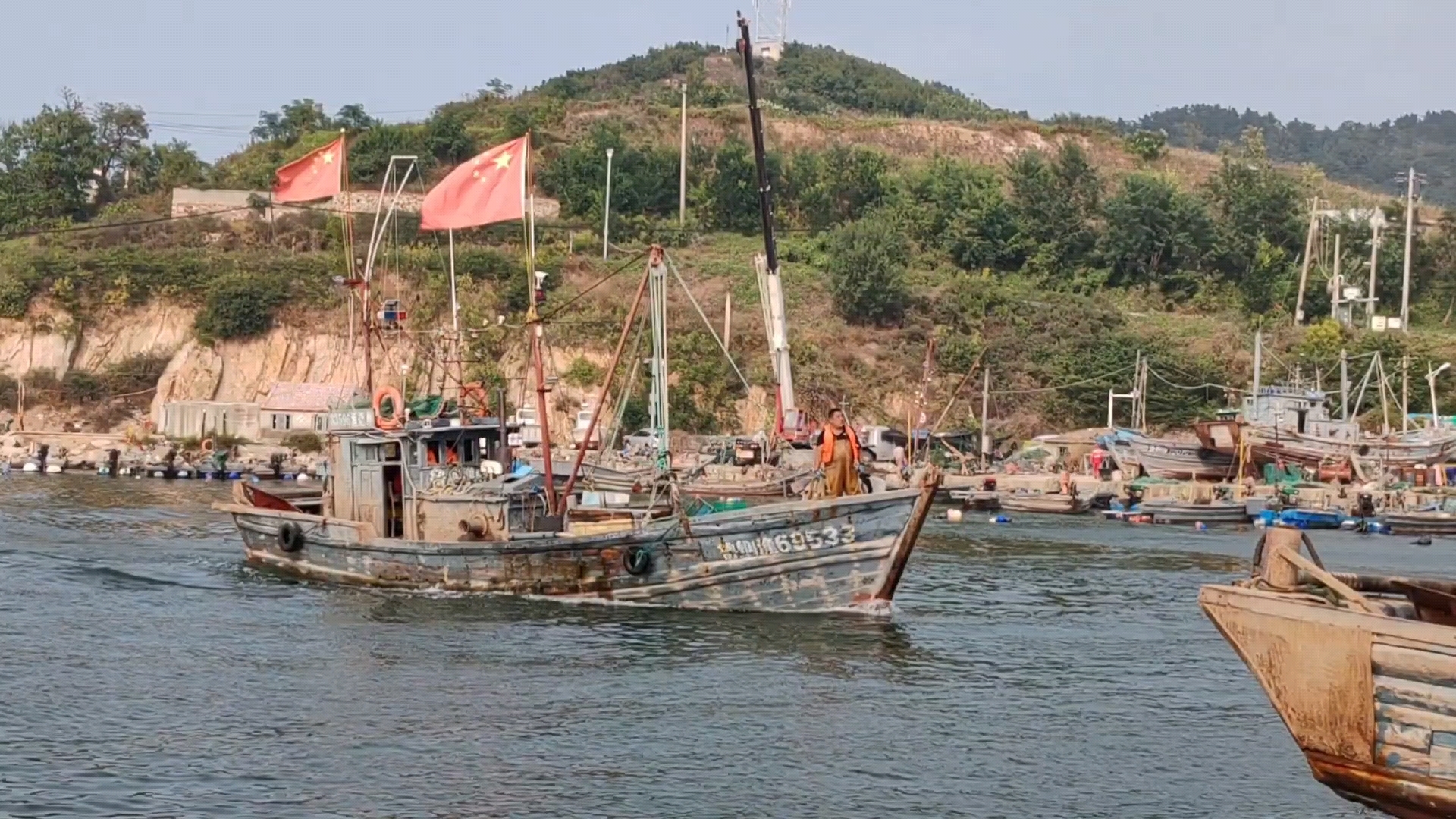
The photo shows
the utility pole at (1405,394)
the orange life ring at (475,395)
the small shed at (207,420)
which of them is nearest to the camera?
the orange life ring at (475,395)

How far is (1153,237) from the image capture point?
94625 mm

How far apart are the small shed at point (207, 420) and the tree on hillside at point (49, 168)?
84.2 ft

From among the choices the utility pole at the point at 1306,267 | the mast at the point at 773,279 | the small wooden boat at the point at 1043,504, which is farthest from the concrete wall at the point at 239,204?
the mast at the point at 773,279

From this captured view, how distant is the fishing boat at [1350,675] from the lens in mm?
11977

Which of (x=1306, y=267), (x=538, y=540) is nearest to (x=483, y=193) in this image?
(x=538, y=540)

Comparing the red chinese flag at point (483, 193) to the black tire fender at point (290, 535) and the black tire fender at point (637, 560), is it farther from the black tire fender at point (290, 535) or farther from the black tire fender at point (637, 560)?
the black tire fender at point (290, 535)

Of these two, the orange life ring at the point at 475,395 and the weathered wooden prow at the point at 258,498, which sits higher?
the orange life ring at the point at 475,395

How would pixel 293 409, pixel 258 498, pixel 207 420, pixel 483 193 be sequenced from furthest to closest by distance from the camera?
1. pixel 293 409
2. pixel 207 420
3. pixel 258 498
4. pixel 483 193

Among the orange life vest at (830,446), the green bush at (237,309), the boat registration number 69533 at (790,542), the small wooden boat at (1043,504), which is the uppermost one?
the green bush at (237,309)

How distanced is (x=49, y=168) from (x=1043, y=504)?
219 ft

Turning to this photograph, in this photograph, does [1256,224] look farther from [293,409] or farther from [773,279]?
[773,279]

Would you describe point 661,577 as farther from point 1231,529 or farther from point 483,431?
point 1231,529

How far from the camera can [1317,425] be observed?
67.0m

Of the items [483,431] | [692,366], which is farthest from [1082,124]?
[483,431]
